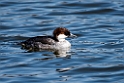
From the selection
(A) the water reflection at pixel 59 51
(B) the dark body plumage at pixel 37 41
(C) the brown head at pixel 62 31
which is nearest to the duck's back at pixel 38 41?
(B) the dark body plumage at pixel 37 41

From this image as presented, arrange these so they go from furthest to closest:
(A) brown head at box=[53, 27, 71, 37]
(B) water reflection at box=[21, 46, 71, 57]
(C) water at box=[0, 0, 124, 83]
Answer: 1. (A) brown head at box=[53, 27, 71, 37]
2. (B) water reflection at box=[21, 46, 71, 57]
3. (C) water at box=[0, 0, 124, 83]

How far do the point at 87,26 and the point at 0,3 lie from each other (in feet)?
14.9

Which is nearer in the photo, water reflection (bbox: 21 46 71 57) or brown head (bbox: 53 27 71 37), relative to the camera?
water reflection (bbox: 21 46 71 57)

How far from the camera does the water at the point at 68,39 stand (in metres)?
16.4

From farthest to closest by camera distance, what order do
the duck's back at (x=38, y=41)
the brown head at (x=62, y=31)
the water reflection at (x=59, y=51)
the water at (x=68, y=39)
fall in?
the brown head at (x=62, y=31)
the duck's back at (x=38, y=41)
the water reflection at (x=59, y=51)
the water at (x=68, y=39)

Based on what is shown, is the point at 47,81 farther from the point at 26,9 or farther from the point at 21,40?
the point at 26,9

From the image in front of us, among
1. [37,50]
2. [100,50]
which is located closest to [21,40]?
[37,50]

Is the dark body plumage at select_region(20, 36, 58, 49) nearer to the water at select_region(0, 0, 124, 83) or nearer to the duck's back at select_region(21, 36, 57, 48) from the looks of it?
the duck's back at select_region(21, 36, 57, 48)

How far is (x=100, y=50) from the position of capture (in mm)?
19047

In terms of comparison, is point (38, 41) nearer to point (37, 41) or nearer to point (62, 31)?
point (37, 41)

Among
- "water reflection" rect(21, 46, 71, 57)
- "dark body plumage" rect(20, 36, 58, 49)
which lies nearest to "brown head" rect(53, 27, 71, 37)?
"dark body plumage" rect(20, 36, 58, 49)

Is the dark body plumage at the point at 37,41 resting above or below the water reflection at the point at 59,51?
above

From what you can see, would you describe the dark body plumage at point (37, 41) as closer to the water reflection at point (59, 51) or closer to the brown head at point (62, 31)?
the water reflection at point (59, 51)

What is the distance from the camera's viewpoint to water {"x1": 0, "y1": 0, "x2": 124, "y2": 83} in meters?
16.4
